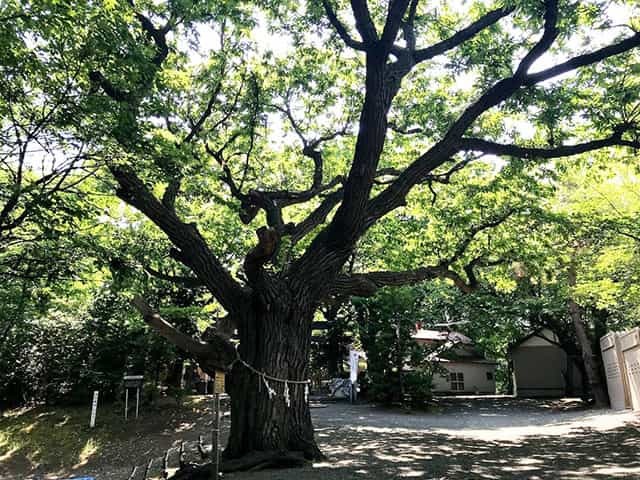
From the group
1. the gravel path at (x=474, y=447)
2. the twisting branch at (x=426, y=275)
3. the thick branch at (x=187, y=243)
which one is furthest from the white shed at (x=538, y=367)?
the thick branch at (x=187, y=243)

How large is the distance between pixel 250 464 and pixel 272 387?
39.3 inches

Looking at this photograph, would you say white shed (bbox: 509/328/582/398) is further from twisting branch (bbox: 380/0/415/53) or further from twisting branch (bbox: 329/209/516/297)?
twisting branch (bbox: 380/0/415/53)

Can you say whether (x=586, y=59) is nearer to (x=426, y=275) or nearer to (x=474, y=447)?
(x=426, y=275)

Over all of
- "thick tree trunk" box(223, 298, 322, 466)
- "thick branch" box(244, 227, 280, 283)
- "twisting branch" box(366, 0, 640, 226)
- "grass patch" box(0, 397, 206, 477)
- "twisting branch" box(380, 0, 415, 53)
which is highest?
"twisting branch" box(380, 0, 415, 53)

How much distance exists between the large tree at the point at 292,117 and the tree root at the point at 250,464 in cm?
4

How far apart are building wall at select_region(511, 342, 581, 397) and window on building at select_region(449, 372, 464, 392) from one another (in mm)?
3278

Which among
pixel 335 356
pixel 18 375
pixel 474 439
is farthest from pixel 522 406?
pixel 18 375

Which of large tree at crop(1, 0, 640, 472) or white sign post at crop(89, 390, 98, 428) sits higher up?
large tree at crop(1, 0, 640, 472)

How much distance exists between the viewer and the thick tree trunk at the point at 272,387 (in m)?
6.31

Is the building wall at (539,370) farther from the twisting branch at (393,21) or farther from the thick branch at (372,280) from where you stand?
Answer: the twisting branch at (393,21)

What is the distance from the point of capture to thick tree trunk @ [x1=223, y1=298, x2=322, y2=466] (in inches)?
248

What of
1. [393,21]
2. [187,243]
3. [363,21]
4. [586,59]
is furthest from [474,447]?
[363,21]

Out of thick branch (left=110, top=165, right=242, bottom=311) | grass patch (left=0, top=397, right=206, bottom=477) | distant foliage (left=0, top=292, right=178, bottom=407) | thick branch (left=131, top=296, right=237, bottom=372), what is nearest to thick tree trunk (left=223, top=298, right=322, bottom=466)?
thick branch (left=131, top=296, right=237, bottom=372)

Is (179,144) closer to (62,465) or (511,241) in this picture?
(511,241)
